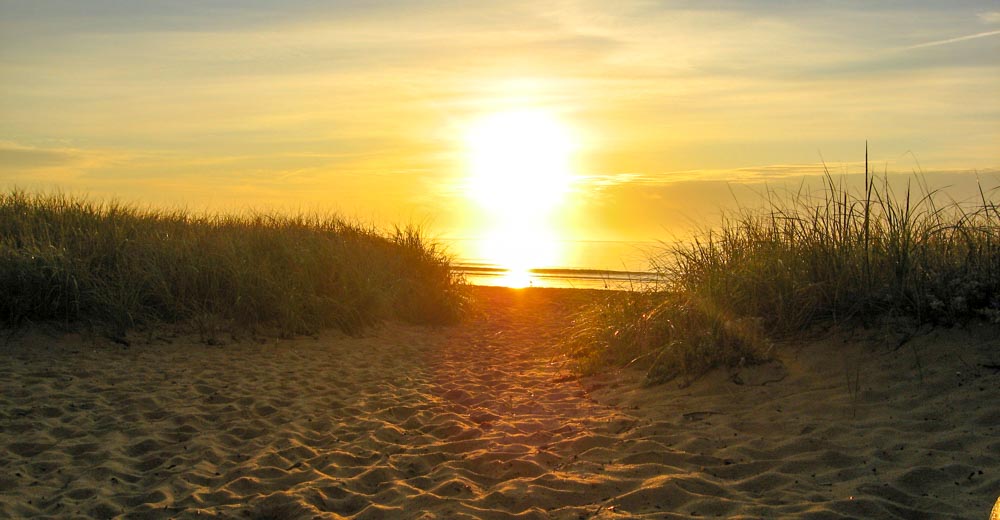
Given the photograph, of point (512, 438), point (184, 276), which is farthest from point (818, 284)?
point (184, 276)

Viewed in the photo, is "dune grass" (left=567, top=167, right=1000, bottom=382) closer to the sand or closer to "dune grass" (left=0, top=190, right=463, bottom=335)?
the sand

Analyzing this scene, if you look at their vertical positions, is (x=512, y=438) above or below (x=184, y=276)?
below

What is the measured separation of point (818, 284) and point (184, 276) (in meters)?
7.43

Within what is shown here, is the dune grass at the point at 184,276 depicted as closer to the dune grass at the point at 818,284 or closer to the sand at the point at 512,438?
the sand at the point at 512,438

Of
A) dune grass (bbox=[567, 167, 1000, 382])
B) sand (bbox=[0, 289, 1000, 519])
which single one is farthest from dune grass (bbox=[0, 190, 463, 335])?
dune grass (bbox=[567, 167, 1000, 382])

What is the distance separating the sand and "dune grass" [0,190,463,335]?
99cm

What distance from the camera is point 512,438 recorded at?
5012 millimetres

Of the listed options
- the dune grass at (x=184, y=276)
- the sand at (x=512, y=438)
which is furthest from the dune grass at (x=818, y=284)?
the dune grass at (x=184, y=276)

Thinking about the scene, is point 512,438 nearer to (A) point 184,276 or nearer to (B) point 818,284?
(B) point 818,284

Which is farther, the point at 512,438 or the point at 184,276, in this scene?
the point at 184,276

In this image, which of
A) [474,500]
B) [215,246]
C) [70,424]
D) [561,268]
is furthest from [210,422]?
[561,268]

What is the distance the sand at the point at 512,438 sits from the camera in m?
3.71

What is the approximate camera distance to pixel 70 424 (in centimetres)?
514

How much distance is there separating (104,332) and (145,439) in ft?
12.2
